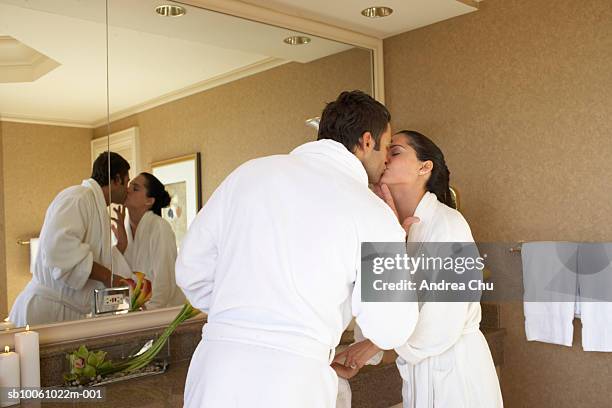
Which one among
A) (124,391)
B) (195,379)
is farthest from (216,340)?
(124,391)

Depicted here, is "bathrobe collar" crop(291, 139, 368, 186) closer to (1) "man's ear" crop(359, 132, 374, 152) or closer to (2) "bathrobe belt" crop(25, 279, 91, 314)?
(1) "man's ear" crop(359, 132, 374, 152)

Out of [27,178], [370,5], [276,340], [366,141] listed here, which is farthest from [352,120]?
[370,5]

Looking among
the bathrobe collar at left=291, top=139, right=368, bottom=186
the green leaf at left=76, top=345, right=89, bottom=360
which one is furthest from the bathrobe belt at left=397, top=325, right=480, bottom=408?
the green leaf at left=76, top=345, right=89, bottom=360

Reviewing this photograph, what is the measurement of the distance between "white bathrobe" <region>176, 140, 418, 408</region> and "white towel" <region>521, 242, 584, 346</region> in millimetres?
1094

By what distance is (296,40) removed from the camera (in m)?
2.43

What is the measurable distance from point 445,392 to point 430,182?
Answer: 60 cm

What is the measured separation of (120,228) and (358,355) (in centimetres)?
88

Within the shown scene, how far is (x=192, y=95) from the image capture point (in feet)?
6.89

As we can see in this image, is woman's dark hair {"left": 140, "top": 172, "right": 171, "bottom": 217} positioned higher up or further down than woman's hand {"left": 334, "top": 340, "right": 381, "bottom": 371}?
higher up

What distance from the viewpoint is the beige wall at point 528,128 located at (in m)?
2.15

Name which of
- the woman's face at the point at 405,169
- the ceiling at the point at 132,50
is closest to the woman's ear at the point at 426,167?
the woman's face at the point at 405,169

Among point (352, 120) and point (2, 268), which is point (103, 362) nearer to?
point (2, 268)

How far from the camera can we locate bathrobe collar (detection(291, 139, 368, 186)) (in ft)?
4.37

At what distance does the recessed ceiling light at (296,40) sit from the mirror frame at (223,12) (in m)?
0.03
